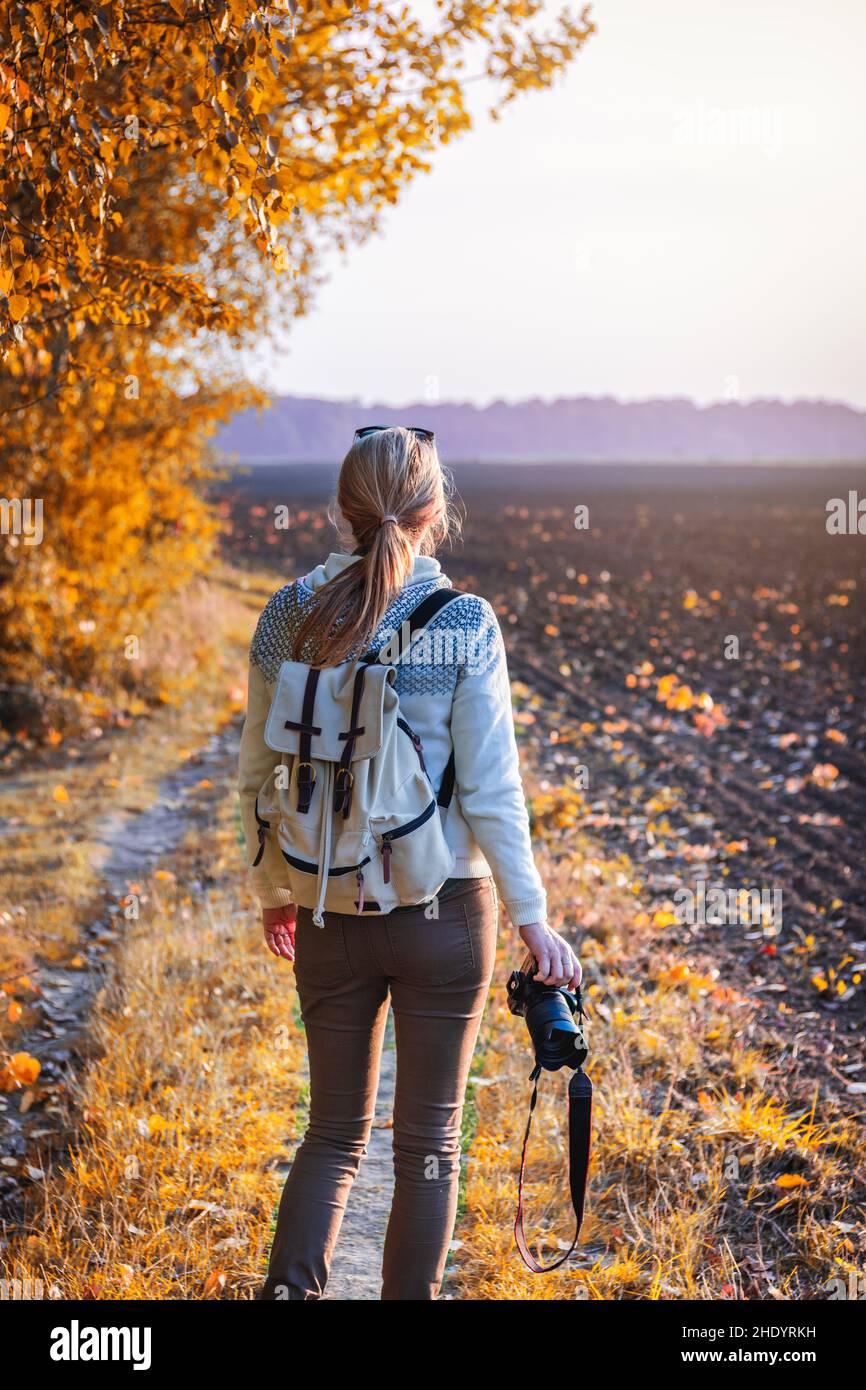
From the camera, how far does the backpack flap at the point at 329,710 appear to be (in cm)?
208

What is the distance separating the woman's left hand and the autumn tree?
169 centimetres

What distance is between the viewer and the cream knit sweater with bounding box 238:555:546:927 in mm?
2094

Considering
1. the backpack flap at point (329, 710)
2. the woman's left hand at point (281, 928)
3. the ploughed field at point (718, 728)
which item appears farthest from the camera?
the ploughed field at point (718, 728)

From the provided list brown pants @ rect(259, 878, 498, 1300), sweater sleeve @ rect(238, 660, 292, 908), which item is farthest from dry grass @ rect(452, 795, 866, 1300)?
sweater sleeve @ rect(238, 660, 292, 908)

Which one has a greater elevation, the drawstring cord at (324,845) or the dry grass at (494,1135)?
the drawstring cord at (324,845)

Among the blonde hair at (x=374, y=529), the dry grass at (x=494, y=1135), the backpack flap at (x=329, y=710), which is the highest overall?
the blonde hair at (x=374, y=529)

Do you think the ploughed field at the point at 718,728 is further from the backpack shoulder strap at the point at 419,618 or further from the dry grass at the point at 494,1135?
the backpack shoulder strap at the point at 419,618

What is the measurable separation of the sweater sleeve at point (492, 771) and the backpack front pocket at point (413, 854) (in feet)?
0.28

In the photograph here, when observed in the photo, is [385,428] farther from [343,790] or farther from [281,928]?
[281,928]

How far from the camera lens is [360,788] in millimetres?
2115

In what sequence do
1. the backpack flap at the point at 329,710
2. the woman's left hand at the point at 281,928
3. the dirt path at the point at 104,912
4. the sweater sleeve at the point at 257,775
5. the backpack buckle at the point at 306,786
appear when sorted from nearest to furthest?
the backpack flap at the point at 329,710 → the backpack buckle at the point at 306,786 → the sweater sleeve at the point at 257,775 → the woman's left hand at the point at 281,928 → the dirt path at the point at 104,912

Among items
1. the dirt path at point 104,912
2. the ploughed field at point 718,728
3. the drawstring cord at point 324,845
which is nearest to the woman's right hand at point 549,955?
the drawstring cord at point 324,845

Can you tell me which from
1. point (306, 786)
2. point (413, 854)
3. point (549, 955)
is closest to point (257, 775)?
point (306, 786)

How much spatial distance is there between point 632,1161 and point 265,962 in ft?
6.19
